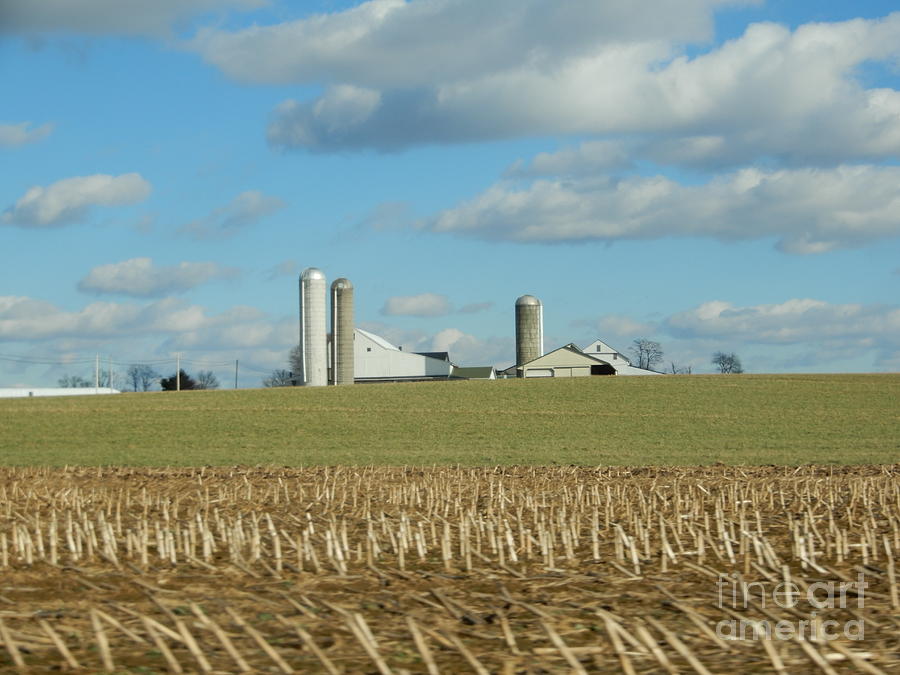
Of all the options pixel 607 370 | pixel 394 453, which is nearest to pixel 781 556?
pixel 394 453

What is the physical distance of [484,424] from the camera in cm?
5344

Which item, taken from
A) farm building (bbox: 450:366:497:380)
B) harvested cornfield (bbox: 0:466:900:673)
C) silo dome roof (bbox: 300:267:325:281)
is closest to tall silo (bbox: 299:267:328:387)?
silo dome roof (bbox: 300:267:325:281)

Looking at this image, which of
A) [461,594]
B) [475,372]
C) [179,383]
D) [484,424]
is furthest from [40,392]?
[461,594]

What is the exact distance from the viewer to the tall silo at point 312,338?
281 ft

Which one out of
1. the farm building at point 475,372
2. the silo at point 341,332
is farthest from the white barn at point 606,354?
the silo at point 341,332

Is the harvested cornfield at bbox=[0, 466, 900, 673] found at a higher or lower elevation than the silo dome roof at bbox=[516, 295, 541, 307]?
lower

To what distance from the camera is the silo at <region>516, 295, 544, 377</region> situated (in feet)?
324

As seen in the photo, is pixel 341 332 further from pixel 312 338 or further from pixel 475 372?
pixel 475 372

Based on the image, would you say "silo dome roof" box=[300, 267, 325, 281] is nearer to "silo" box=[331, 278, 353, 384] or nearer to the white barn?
"silo" box=[331, 278, 353, 384]

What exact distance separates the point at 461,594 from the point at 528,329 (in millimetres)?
89515

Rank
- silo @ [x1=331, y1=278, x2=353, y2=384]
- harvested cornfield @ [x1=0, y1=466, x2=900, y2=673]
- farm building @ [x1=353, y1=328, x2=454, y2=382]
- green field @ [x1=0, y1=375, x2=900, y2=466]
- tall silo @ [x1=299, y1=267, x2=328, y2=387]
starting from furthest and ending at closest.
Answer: farm building @ [x1=353, y1=328, x2=454, y2=382]
silo @ [x1=331, y1=278, x2=353, y2=384]
tall silo @ [x1=299, y1=267, x2=328, y2=387]
green field @ [x1=0, y1=375, x2=900, y2=466]
harvested cornfield @ [x1=0, y1=466, x2=900, y2=673]

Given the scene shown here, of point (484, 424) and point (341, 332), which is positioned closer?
point (484, 424)

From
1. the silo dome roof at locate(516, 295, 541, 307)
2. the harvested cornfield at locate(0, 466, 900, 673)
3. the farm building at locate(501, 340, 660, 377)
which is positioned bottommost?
the harvested cornfield at locate(0, 466, 900, 673)

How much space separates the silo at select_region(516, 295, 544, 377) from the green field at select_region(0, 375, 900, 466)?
22.7m
